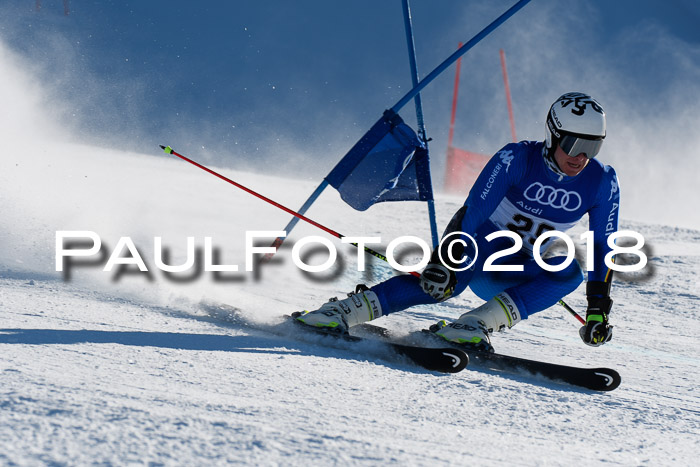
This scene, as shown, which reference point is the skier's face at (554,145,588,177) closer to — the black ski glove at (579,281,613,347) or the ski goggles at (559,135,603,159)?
the ski goggles at (559,135,603,159)

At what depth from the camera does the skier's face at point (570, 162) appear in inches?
118

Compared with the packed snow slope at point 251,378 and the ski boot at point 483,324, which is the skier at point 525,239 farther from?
the packed snow slope at point 251,378

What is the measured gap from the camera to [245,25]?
17172mm

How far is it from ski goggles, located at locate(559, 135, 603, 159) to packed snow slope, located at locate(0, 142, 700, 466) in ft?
2.86

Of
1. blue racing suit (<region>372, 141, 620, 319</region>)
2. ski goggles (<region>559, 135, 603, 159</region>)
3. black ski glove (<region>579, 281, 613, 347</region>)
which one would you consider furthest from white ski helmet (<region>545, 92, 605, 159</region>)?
black ski glove (<region>579, 281, 613, 347</region>)

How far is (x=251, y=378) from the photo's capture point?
7.31 ft

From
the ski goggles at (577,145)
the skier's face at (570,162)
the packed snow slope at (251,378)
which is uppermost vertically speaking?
the ski goggles at (577,145)

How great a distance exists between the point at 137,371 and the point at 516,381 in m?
1.33

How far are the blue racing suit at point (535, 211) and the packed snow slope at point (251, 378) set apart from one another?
38 cm

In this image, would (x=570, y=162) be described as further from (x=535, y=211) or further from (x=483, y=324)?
(x=483, y=324)

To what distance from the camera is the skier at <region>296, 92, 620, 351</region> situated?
2949mm

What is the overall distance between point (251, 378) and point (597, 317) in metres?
1.45

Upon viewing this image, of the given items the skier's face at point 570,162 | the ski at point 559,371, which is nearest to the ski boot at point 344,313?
the ski at point 559,371

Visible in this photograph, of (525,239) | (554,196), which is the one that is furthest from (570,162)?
(525,239)
